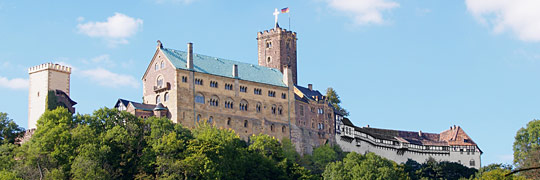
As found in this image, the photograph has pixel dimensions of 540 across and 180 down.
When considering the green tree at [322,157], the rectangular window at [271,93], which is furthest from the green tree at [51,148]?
the green tree at [322,157]

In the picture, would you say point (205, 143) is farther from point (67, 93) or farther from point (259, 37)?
point (259, 37)

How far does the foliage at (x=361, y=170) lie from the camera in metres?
91.3

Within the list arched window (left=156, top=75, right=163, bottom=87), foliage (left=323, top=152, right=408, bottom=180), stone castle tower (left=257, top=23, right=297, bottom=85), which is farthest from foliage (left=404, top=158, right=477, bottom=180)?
arched window (left=156, top=75, right=163, bottom=87)

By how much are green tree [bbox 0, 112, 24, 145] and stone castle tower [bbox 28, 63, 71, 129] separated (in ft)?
5.89

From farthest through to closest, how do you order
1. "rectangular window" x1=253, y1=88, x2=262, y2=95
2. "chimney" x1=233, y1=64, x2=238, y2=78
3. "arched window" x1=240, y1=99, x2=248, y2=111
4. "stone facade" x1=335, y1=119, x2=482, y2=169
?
"stone facade" x1=335, y1=119, x2=482, y2=169, "rectangular window" x1=253, y1=88, x2=262, y2=95, "chimney" x1=233, y1=64, x2=238, y2=78, "arched window" x1=240, y1=99, x2=248, y2=111

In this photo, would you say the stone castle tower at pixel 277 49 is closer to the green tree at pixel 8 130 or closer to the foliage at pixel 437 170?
the foliage at pixel 437 170

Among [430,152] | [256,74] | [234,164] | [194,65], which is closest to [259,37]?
[256,74]

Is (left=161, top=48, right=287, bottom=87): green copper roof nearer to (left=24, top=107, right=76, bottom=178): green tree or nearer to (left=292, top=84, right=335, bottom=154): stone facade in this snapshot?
(left=292, top=84, right=335, bottom=154): stone facade

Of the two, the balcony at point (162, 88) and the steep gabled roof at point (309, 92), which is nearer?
the balcony at point (162, 88)

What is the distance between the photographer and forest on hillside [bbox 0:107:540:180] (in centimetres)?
7775

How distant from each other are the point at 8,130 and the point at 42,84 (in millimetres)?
6352

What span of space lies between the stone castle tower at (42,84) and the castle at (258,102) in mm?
110

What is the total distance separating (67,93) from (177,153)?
1859 cm

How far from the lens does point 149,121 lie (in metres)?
85.6
